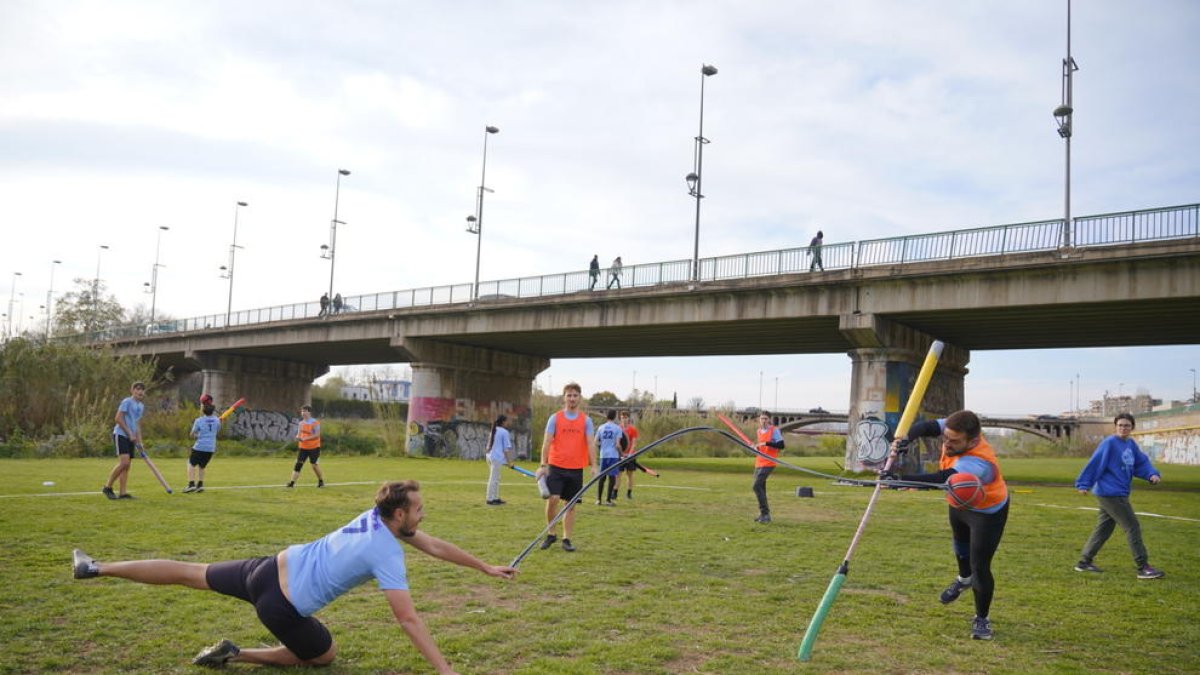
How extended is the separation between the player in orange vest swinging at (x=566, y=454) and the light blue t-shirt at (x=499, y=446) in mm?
5307

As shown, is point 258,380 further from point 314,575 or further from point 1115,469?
point 314,575

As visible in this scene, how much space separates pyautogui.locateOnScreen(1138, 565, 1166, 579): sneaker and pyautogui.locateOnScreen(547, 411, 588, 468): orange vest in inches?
268

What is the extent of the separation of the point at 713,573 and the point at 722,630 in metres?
2.59

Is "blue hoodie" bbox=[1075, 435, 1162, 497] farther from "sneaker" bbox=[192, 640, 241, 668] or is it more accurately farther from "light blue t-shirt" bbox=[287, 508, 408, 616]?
"sneaker" bbox=[192, 640, 241, 668]

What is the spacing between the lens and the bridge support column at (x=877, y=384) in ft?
94.5

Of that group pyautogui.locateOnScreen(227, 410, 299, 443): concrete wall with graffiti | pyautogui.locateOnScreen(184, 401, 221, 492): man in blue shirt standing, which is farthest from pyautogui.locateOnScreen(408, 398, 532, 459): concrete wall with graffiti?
pyautogui.locateOnScreen(184, 401, 221, 492): man in blue shirt standing

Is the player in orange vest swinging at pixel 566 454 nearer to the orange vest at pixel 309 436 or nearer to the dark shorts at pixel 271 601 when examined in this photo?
the dark shorts at pixel 271 601

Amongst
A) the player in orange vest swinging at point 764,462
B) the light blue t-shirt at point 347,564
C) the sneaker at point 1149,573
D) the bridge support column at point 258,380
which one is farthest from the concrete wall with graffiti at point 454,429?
the light blue t-shirt at point 347,564

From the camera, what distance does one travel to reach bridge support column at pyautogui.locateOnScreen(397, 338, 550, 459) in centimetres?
4203

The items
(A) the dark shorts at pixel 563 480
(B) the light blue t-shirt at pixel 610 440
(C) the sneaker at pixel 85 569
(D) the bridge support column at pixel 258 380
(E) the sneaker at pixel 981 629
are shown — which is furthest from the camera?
(D) the bridge support column at pixel 258 380

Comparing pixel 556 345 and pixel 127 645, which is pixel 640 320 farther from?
pixel 127 645

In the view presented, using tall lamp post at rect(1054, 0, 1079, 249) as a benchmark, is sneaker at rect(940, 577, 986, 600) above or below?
below

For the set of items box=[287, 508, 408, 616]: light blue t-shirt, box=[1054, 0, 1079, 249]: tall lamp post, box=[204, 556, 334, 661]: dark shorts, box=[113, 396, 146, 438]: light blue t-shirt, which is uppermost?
box=[1054, 0, 1079, 249]: tall lamp post

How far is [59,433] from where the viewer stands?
3194cm
